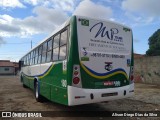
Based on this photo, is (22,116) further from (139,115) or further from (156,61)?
(156,61)

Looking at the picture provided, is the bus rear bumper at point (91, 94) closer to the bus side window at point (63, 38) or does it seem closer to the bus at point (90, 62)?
the bus at point (90, 62)

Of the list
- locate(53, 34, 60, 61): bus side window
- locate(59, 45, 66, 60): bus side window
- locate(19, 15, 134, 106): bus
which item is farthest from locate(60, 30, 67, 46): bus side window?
locate(53, 34, 60, 61): bus side window

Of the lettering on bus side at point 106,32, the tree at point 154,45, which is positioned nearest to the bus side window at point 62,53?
the lettering on bus side at point 106,32

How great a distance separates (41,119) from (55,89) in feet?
3.83

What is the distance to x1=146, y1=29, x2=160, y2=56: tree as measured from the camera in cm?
4617

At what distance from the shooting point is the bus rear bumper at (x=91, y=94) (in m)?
7.46

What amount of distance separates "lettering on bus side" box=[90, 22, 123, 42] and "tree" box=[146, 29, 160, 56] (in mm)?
38335

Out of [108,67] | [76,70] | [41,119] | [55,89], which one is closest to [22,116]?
[41,119]

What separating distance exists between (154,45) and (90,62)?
41.6 metres

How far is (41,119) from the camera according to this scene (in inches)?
333

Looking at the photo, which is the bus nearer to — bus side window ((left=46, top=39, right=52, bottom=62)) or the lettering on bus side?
the lettering on bus side

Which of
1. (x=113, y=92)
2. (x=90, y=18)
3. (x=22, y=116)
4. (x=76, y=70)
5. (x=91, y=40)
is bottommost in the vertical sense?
(x=22, y=116)

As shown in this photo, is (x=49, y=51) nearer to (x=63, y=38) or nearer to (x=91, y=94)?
(x=63, y=38)

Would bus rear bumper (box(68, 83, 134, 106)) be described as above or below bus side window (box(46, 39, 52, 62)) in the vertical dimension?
below
